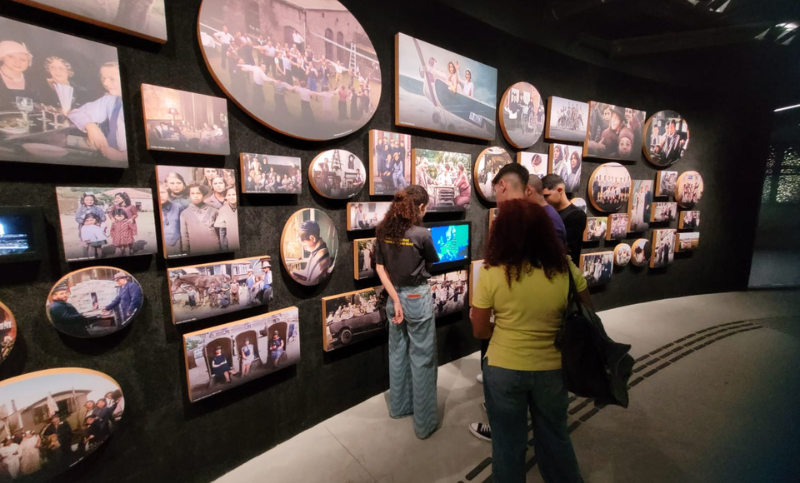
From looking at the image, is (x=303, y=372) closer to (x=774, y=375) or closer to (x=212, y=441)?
(x=212, y=441)

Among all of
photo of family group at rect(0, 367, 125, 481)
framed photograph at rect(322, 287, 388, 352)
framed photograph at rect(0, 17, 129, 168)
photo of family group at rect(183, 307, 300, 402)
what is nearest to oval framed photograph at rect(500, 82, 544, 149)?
framed photograph at rect(322, 287, 388, 352)

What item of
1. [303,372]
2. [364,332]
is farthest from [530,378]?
[303,372]

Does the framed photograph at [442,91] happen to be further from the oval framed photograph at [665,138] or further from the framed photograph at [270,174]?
the oval framed photograph at [665,138]

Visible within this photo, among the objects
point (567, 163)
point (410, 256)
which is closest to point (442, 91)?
point (410, 256)

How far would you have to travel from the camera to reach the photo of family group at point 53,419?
3.79 feet

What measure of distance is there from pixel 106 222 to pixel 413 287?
1575 mm

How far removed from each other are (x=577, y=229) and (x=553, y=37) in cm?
229

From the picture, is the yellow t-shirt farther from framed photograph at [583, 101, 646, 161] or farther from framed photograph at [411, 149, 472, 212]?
framed photograph at [583, 101, 646, 161]

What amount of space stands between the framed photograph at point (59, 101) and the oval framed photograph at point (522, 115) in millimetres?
2855

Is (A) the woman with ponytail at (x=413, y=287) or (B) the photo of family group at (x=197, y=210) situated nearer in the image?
(B) the photo of family group at (x=197, y=210)

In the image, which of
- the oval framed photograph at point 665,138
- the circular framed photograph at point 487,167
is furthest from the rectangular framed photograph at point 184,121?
the oval framed photograph at point 665,138

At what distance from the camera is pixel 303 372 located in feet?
6.88

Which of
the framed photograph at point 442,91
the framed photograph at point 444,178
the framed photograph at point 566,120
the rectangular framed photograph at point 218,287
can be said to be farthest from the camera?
the framed photograph at point 566,120

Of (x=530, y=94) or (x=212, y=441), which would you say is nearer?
(x=212, y=441)
